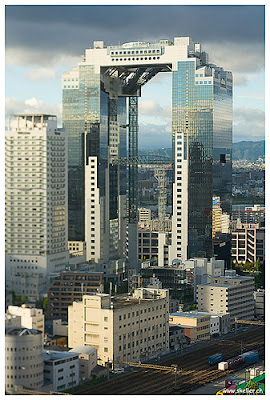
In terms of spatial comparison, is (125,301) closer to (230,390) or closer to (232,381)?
(232,381)

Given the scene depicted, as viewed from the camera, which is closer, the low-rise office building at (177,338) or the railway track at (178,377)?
the railway track at (178,377)

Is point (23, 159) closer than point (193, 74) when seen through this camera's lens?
Yes

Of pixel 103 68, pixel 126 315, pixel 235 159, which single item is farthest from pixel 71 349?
pixel 235 159

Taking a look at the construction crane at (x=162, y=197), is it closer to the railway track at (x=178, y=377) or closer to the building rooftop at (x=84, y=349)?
the railway track at (x=178, y=377)

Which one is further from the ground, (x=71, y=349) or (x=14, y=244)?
(x=14, y=244)

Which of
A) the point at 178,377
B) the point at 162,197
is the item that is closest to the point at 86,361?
the point at 178,377

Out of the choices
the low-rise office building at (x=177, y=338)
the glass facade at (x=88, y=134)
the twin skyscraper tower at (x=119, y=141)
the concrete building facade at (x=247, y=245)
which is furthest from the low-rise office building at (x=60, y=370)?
the concrete building facade at (x=247, y=245)

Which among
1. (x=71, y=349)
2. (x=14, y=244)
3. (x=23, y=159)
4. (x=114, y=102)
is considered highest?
(x=114, y=102)

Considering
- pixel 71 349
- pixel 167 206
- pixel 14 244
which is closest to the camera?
pixel 71 349

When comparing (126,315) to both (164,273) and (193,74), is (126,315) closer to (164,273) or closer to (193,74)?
(164,273)
